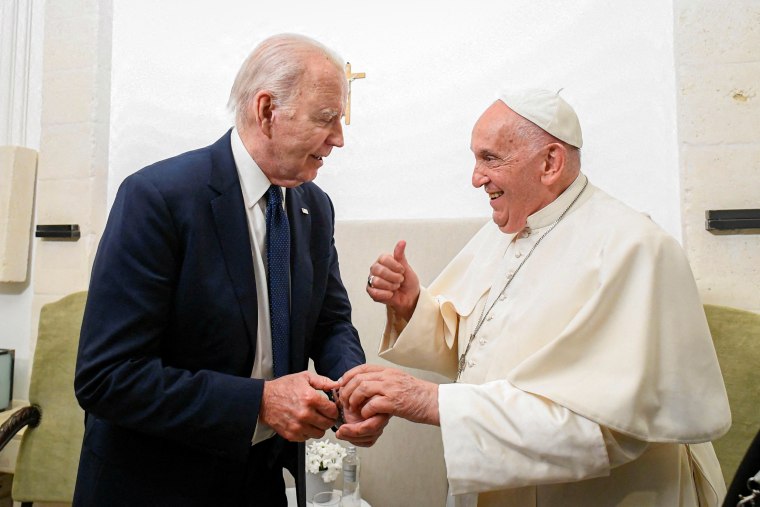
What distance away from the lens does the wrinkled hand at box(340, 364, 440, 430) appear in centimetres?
155

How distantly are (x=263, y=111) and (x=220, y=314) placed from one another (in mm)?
605

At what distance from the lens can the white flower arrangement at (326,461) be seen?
2.50 meters

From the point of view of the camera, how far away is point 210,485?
1542 millimetres

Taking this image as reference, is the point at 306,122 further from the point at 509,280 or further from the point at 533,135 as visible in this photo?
the point at 509,280

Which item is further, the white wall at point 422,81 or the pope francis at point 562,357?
the white wall at point 422,81

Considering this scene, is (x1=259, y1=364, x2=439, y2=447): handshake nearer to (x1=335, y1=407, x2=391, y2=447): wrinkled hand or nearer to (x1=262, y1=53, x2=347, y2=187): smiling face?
(x1=335, y1=407, x2=391, y2=447): wrinkled hand

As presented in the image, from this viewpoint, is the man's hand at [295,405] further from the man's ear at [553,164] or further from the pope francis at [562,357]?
the man's ear at [553,164]

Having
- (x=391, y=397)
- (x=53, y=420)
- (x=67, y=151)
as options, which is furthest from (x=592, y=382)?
(x=67, y=151)

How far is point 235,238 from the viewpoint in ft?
5.04

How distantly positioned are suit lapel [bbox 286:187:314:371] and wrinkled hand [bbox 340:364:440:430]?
0.20 meters

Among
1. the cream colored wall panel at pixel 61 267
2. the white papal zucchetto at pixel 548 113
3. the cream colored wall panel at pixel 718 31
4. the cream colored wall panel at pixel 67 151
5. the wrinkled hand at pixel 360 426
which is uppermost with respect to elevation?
the cream colored wall panel at pixel 718 31

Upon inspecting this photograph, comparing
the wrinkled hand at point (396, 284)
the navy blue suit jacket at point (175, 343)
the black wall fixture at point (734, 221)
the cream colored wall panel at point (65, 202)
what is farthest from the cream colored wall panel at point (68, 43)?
the black wall fixture at point (734, 221)

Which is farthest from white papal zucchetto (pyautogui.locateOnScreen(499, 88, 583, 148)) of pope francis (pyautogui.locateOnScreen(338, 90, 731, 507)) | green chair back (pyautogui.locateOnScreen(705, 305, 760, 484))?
green chair back (pyautogui.locateOnScreen(705, 305, 760, 484))

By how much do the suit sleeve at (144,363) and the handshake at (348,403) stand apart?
0.07 m
